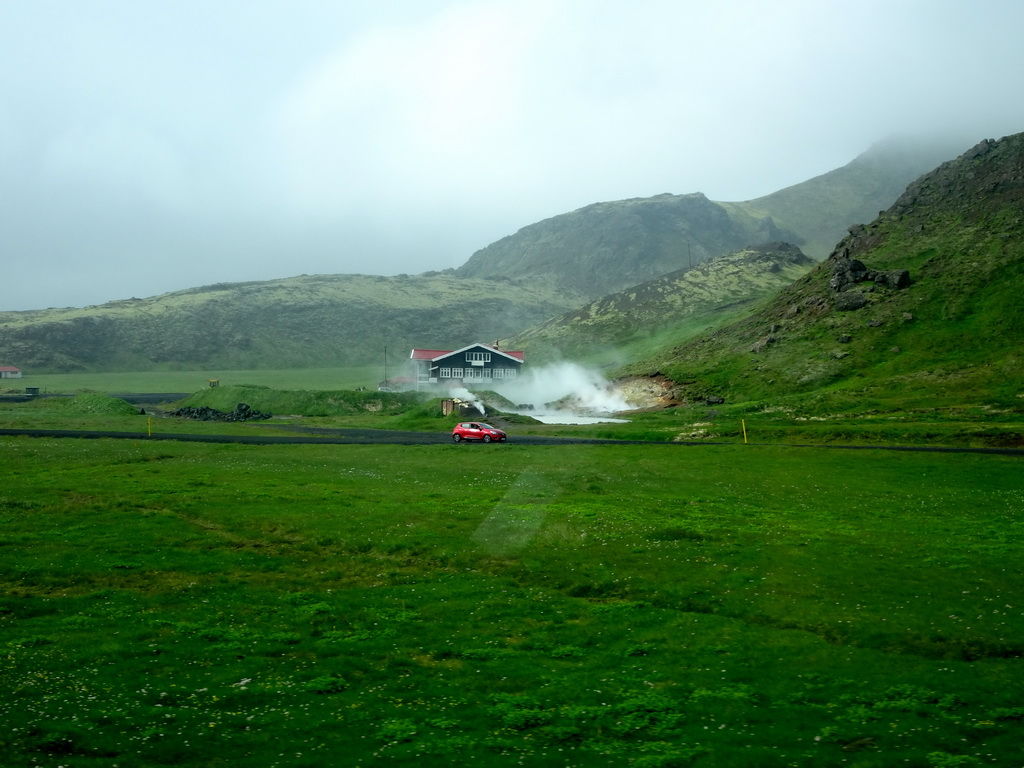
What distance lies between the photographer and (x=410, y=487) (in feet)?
137

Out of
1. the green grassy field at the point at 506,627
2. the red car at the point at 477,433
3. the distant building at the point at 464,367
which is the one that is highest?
the distant building at the point at 464,367

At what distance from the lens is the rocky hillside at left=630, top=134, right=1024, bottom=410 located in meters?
91.3

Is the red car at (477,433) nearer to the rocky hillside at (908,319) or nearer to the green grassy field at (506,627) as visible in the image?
the green grassy field at (506,627)

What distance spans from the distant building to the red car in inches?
2802

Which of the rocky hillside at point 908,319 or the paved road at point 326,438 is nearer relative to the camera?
the paved road at point 326,438

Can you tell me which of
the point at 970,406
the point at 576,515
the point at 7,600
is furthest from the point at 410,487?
the point at 970,406

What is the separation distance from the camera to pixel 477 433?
233ft

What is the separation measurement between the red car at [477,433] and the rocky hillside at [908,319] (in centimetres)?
4077

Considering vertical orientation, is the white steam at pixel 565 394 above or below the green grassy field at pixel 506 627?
above

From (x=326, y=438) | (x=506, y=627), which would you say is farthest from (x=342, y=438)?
(x=506, y=627)

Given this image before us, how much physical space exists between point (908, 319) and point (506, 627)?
110 meters

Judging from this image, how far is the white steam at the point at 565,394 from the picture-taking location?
365 feet

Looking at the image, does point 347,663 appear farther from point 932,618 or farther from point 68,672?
point 932,618

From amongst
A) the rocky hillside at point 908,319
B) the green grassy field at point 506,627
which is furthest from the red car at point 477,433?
the rocky hillside at point 908,319
